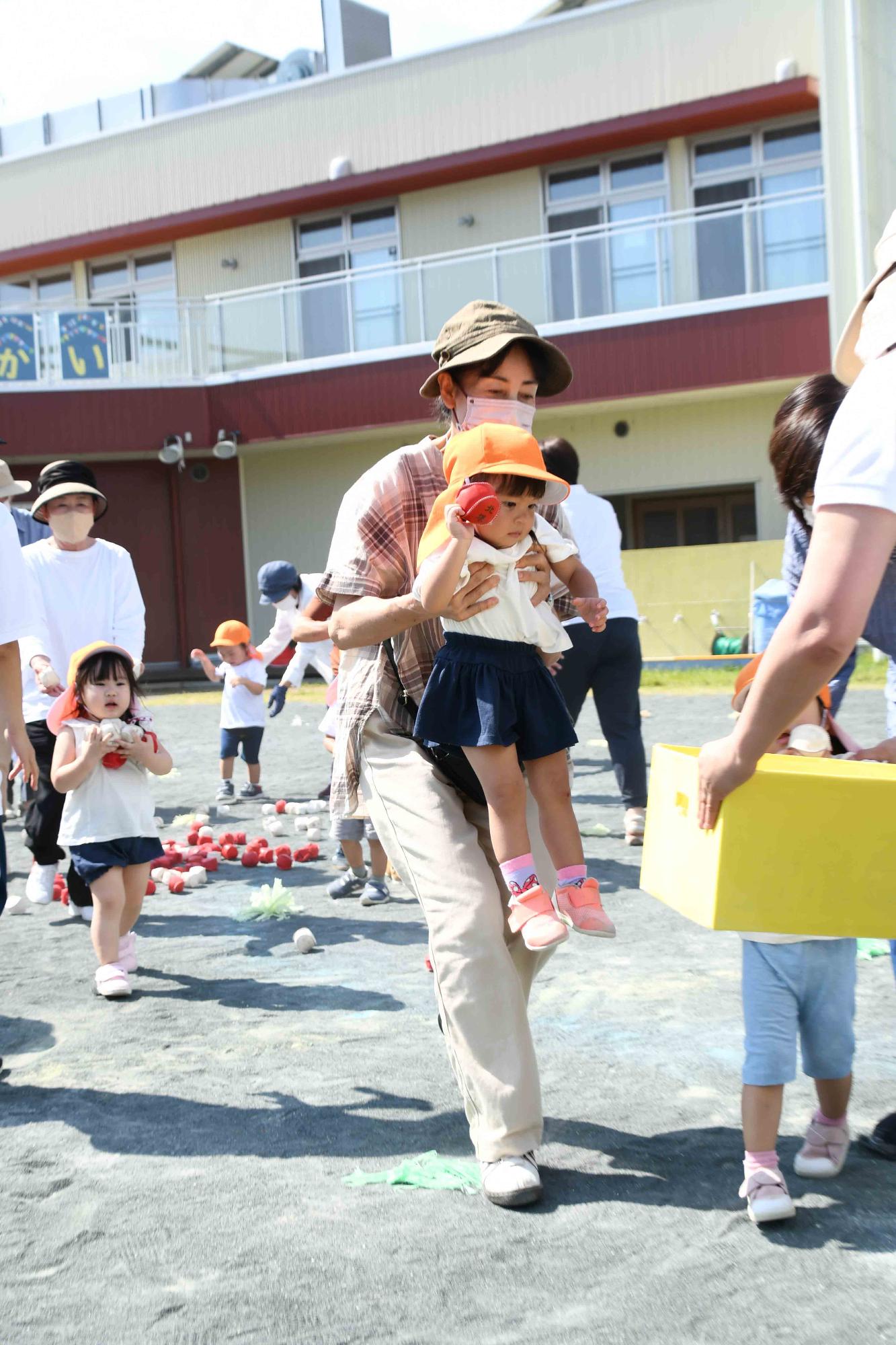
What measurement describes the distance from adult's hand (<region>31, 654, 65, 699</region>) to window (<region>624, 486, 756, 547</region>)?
57.2ft

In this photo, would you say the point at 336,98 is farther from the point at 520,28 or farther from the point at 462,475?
the point at 462,475

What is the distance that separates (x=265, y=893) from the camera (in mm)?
6527

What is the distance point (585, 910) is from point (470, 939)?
13.1 inches

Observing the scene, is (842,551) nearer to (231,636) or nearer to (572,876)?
(572,876)

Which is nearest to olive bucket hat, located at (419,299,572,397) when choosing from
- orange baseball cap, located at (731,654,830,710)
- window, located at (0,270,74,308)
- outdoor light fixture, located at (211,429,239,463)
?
orange baseball cap, located at (731,654,830,710)

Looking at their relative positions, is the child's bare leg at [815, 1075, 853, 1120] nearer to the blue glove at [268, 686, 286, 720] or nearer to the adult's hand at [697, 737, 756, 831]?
the adult's hand at [697, 737, 756, 831]

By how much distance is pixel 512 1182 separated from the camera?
3191 millimetres

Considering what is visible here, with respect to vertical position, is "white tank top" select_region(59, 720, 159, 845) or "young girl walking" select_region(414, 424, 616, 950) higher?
"young girl walking" select_region(414, 424, 616, 950)

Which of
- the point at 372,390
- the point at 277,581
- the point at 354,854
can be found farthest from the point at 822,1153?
the point at 372,390

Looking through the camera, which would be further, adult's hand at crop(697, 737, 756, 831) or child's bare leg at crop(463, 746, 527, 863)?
child's bare leg at crop(463, 746, 527, 863)

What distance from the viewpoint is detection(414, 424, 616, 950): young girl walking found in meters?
3.34

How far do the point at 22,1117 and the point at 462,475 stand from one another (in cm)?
228

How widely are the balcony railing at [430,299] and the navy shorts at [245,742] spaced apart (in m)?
11.8

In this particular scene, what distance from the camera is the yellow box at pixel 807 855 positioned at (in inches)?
105
